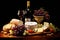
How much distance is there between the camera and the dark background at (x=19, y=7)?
9.75ft

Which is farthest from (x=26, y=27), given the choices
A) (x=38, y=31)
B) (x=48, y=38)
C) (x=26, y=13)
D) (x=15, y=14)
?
(x=15, y=14)

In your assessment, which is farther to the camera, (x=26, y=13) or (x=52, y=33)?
(x=26, y=13)

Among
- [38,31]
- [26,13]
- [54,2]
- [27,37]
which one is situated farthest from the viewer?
[54,2]

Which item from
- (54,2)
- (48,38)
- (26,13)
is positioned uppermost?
(54,2)

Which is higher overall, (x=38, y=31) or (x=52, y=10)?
(x=52, y=10)

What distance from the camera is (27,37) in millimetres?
1706

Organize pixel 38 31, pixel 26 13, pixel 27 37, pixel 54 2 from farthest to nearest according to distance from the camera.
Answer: pixel 54 2, pixel 26 13, pixel 38 31, pixel 27 37

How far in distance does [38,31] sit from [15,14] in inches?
47.6

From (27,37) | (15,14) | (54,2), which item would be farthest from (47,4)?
(27,37)

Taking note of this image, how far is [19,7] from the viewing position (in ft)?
9.74

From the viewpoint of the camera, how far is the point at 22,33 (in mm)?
1772

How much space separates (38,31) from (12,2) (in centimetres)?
126

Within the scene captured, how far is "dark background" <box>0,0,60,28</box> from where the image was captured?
297 centimetres

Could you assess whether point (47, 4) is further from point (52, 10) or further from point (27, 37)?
point (27, 37)
